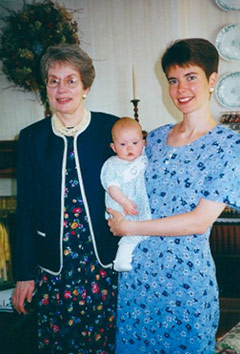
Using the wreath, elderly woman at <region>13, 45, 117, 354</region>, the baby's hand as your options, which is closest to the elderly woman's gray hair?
elderly woman at <region>13, 45, 117, 354</region>

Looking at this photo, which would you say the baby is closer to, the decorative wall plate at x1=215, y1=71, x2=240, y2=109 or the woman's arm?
the woman's arm

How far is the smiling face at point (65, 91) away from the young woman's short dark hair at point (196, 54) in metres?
0.37

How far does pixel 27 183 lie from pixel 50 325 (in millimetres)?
566

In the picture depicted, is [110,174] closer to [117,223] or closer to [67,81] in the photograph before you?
[117,223]

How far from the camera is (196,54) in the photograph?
48.6 inches

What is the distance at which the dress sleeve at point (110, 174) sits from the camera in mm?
1381

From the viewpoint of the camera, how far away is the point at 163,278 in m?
1.29

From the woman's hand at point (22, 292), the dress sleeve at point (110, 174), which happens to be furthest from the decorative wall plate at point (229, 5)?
the woman's hand at point (22, 292)

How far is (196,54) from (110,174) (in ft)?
1.67

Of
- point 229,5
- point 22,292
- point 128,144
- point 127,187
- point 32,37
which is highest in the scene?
point 229,5

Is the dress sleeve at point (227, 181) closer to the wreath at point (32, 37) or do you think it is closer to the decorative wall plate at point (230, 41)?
the wreath at point (32, 37)

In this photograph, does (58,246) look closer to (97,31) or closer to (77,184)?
(77,184)

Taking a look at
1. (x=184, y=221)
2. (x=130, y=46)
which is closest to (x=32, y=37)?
(x=130, y=46)

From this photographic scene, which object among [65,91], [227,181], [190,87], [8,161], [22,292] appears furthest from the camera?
[8,161]
